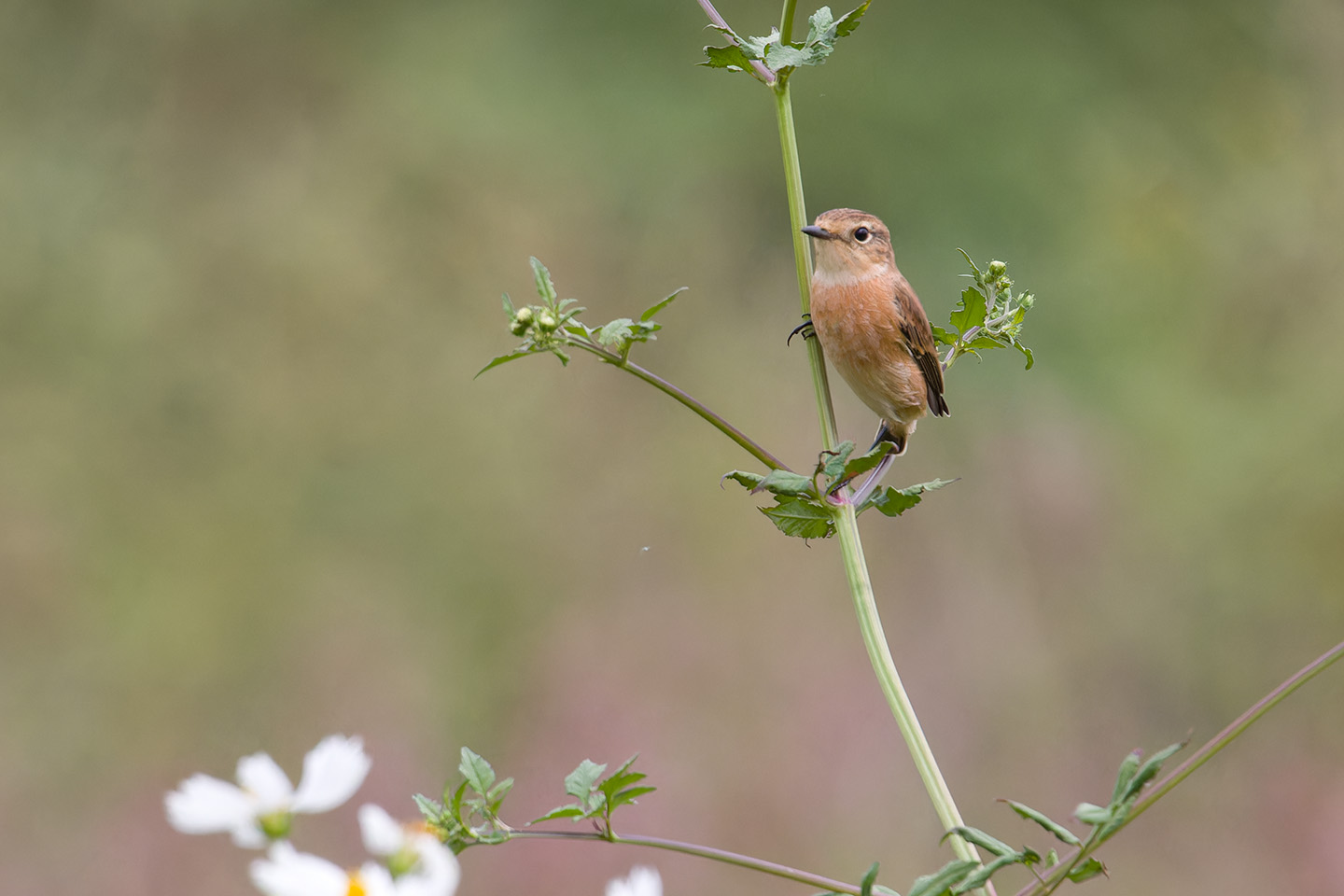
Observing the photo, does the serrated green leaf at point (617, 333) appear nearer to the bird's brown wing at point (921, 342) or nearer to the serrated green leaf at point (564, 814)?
the serrated green leaf at point (564, 814)

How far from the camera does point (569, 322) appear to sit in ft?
3.48

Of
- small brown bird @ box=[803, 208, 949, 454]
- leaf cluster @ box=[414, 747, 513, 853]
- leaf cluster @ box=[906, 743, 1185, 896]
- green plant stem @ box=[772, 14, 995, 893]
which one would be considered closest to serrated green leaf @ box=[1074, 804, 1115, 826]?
leaf cluster @ box=[906, 743, 1185, 896]

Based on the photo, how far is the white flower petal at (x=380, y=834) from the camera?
0.56 meters

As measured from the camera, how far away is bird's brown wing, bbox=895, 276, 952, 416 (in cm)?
159

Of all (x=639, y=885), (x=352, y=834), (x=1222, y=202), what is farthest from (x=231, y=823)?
(x=1222, y=202)

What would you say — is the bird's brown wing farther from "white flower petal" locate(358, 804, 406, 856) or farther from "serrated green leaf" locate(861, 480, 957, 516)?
"white flower petal" locate(358, 804, 406, 856)

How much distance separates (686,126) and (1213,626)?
248 centimetres

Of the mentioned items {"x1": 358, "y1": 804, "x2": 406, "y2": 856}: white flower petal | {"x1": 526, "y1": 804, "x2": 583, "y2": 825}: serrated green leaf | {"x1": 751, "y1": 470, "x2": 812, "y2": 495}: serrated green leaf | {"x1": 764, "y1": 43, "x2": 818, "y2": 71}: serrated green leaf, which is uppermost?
{"x1": 764, "y1": 43, "x2": 818, "y2": 71}: serrated green leaf

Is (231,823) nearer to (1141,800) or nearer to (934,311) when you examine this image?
(1141,800)

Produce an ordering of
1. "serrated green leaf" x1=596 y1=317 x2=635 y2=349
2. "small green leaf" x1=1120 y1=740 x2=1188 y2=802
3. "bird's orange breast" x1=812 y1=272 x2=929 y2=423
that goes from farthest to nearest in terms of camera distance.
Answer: "bird's orange breast" x1=812 y1=272 x2=929 y2=423
"serrated green leaf" x1=596 y1=317 x2=635 y2=349
"small green leaf" x1=1120 y1=740 x2=1188 y2=802

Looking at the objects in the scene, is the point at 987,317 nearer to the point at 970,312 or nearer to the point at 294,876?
the point at 970,312

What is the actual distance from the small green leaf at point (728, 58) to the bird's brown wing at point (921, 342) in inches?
22.9

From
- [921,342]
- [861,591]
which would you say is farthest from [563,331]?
[921,342]

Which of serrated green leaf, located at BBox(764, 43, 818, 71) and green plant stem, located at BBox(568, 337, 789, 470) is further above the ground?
serrated green leaf, located at BBox(764, 43, 818, 71)
